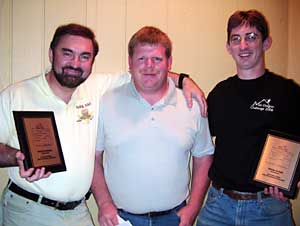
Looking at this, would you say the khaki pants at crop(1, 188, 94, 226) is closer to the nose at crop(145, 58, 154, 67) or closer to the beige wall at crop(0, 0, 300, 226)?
the beige wall at crop(0, 0, 300, 226)

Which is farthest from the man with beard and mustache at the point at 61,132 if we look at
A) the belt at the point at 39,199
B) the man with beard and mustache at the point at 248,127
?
the man with beard and mustache at the point at 248,127

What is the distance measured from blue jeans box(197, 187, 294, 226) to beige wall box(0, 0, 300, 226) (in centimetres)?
81

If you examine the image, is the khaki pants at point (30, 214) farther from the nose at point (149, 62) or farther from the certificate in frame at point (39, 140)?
the nose at point (149, 62)

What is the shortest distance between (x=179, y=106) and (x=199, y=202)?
506 millimetres

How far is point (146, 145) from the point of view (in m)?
1.77

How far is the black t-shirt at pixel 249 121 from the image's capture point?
173cm

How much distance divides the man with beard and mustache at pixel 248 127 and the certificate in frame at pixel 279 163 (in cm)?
3

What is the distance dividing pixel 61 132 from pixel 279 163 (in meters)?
1.00

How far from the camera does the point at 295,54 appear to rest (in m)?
2.61

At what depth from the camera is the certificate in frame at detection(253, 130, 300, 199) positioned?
1663 mm

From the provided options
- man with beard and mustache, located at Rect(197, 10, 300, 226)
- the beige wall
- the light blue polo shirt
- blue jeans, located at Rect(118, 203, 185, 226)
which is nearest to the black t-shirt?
man with beard and mustache, located at Rect(197, 10, 300, 226)

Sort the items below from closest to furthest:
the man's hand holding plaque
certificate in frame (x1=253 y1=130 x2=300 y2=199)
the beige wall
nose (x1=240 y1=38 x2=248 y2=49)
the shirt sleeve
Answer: the man's hand holding plaque, certificate in frame (x1=253 y1=130 x2=300 y2=199), nose (x1=240 y1=38 x2=248 y2=49), the shirt sleeve, the beige wall

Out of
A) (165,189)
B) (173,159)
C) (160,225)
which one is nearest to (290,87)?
(173,159)

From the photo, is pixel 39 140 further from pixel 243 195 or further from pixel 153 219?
pixel 243 195
